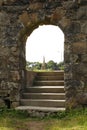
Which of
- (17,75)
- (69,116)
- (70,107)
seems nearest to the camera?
(69,116)

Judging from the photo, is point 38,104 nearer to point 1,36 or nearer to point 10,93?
point 10,93

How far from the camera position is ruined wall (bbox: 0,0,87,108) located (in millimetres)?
8508

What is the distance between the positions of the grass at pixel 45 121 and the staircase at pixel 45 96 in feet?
1.24

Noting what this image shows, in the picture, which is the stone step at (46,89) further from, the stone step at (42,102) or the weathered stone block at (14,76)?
the weathered stone block at (14,76)

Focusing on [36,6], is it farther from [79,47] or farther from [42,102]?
[42,102]

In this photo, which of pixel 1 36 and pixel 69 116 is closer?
pixel 69 116

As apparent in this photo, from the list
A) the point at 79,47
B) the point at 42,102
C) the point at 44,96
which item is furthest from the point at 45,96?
the point at 79,47

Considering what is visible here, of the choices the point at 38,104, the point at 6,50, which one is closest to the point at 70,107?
the point at 38,104

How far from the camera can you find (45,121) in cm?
783

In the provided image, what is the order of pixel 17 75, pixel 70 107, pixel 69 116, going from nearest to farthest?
pixel 69 116 → pixel 70 107 → pixel 17 75

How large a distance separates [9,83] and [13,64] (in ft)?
1.95

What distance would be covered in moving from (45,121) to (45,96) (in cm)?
175

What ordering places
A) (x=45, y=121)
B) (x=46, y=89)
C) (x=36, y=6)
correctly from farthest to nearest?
(x=46, y=89), (x=36, y=6), (x=45, y=121)

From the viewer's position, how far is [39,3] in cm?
882
